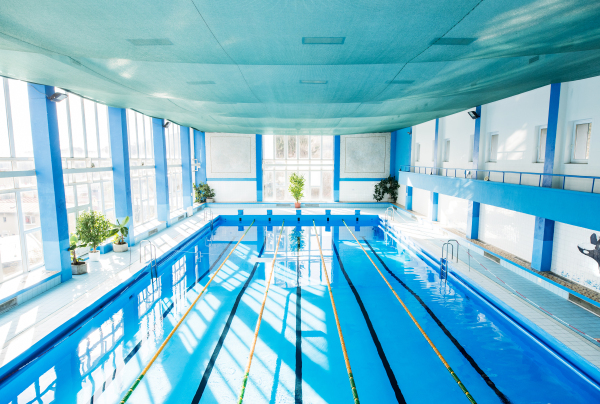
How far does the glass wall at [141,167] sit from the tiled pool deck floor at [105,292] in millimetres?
3402

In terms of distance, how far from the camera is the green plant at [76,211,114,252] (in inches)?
347

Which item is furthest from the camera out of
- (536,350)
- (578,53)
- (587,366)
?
(536,350)

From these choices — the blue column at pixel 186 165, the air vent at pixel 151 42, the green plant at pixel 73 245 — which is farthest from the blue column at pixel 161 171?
the air vent at pixel 151 42

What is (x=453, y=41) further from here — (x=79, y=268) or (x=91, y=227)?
(x=79, y=268)

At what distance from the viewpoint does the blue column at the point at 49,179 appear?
298 inches

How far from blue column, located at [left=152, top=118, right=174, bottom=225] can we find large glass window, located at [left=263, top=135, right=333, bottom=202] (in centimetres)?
903

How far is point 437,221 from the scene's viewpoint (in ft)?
51.9

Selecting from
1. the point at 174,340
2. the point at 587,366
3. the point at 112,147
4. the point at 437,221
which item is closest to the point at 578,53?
the point at 587,366

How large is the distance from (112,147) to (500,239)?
43.7ft

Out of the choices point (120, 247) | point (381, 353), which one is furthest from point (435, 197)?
point (120, 247)

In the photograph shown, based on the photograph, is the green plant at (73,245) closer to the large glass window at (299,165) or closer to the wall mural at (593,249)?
the wall mural at (593,249)

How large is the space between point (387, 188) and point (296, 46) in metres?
17.9

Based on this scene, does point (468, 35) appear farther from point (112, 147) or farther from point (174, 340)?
point (112, 147)

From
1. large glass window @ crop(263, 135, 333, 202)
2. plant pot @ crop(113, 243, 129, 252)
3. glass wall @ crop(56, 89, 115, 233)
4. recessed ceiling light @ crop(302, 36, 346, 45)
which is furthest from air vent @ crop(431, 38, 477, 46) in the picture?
large glass window @ crop(263, 135, 333, 202)
